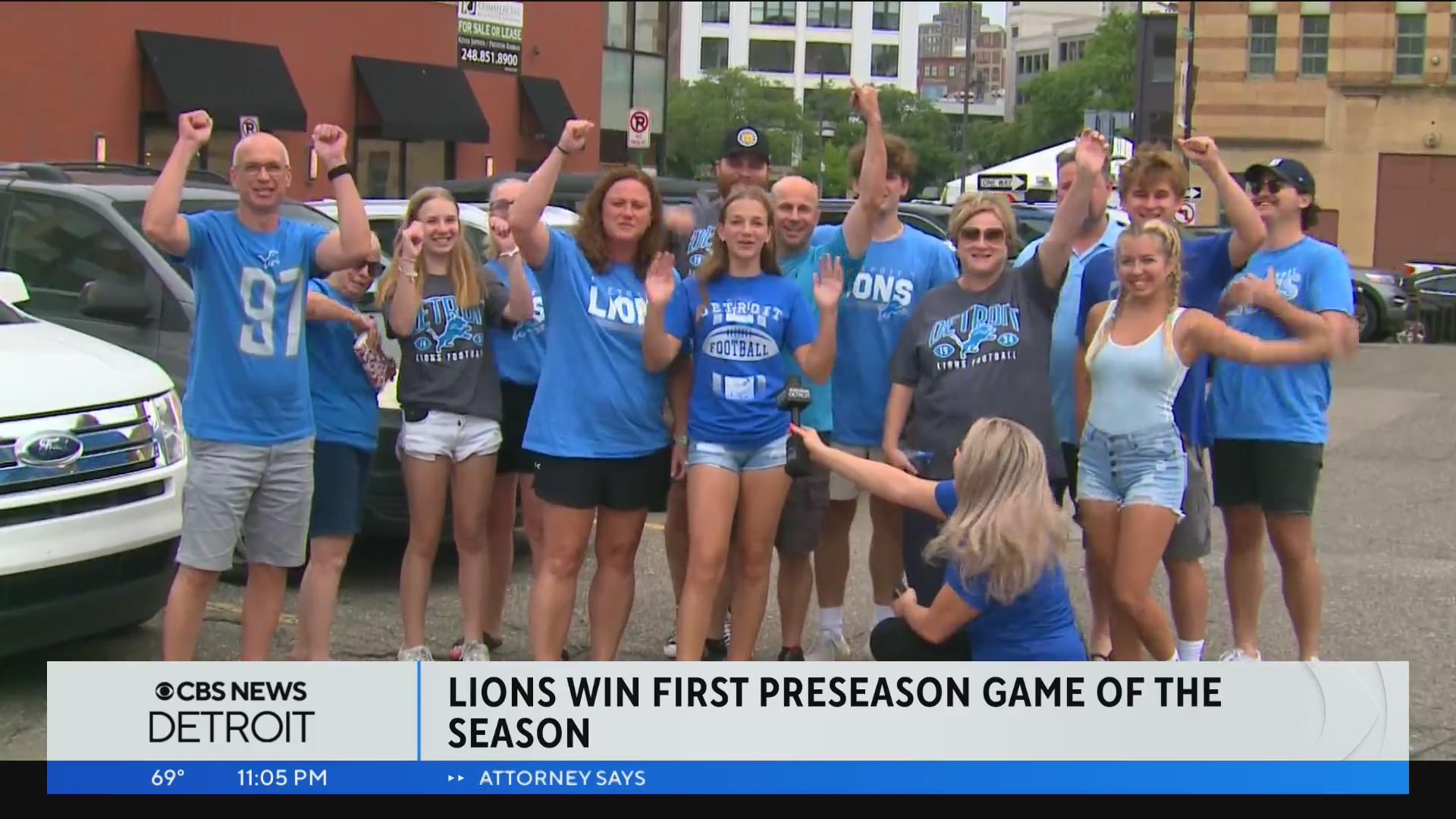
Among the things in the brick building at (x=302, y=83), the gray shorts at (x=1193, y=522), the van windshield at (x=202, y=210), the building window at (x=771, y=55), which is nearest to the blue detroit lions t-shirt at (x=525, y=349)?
the van windshield at (x=202, y=210)

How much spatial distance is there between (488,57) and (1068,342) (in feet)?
67.3

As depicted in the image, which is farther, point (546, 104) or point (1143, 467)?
point (546, 104)


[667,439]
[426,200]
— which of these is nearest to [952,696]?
[667,439]

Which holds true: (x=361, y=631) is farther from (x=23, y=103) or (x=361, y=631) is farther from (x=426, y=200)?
(x=23, y=103)

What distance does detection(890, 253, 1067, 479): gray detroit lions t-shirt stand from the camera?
16.8 feet

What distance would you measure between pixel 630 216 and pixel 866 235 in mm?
876

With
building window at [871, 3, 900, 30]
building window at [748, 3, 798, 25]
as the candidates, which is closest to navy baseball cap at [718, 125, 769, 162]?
building window at [748, 3, 798, 25]

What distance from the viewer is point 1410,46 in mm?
16547

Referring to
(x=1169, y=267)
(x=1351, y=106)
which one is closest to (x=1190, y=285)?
(x=1169, y=267)

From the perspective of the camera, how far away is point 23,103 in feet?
66.9

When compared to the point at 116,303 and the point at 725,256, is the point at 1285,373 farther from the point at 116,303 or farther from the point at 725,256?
the point at 116,303

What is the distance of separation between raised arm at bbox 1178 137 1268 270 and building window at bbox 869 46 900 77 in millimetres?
98308

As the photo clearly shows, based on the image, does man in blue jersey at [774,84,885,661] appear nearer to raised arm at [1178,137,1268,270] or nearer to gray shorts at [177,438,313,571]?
raised arm at [1178,137,1268,270]

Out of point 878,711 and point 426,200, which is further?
point 426,200
